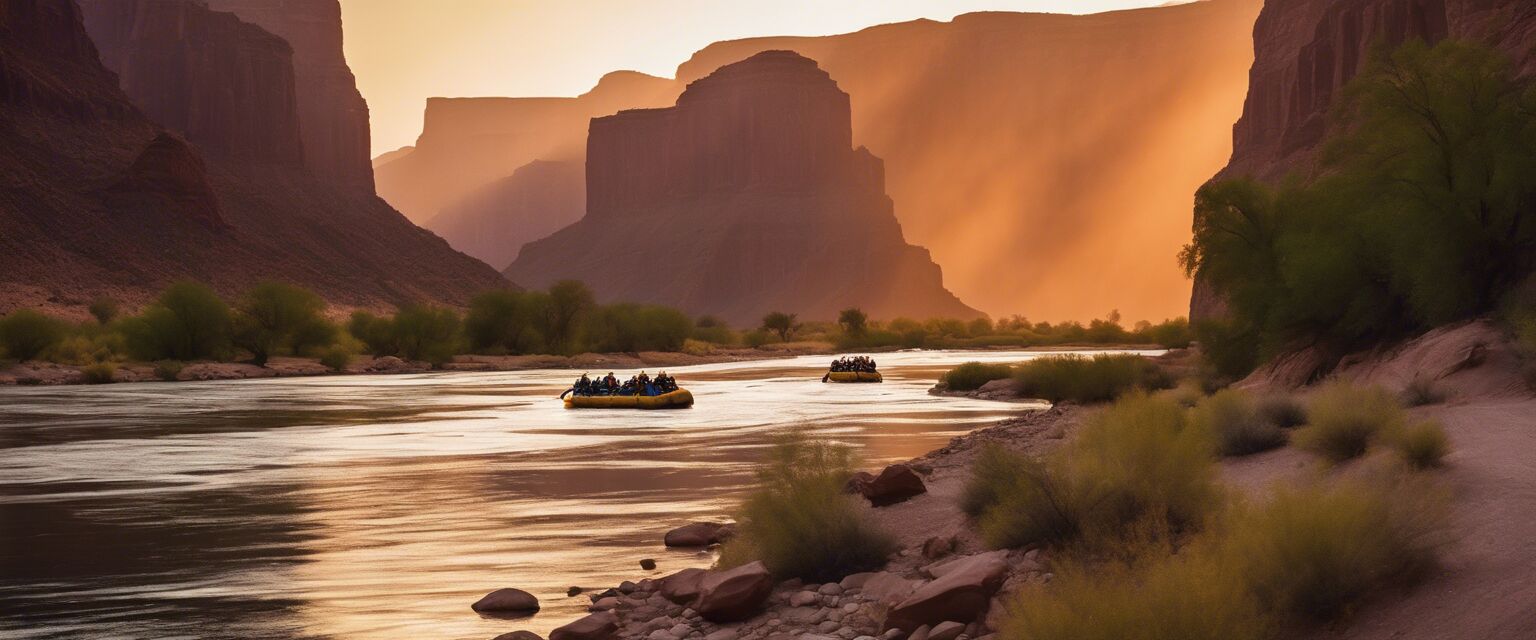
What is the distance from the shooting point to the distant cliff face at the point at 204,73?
13738 centimetres

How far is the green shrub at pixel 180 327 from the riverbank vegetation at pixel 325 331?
6 cm

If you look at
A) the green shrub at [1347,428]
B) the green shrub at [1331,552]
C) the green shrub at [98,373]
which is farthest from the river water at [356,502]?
the green shrub at [98,373]

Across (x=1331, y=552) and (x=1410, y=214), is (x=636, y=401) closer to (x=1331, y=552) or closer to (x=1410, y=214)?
(x=1410, y=214)

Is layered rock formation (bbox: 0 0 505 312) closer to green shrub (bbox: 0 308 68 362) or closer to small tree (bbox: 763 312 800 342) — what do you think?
green shrub (bbox: 0 308 68 362)

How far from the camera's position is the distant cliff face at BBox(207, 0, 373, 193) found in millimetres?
167250

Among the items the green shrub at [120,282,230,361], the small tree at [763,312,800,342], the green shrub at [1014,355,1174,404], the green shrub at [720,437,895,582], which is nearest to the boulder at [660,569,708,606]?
the green shrub at [720,437,895,582]

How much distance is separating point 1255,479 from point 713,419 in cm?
2776

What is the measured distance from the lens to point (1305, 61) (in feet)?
279

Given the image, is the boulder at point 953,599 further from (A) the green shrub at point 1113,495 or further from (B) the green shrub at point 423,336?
(B) the green shrub at point 423,336

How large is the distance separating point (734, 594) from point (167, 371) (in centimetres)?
6775

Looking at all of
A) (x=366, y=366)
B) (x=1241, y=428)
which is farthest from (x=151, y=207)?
(x=1241, y=428)

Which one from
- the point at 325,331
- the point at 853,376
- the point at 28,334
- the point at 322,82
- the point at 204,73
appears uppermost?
the point at 322,82

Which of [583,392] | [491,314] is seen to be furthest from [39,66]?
[583,392]

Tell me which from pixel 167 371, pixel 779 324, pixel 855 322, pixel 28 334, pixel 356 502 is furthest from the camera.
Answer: pixel 779 324
